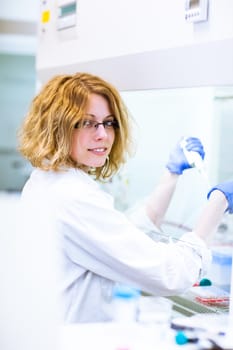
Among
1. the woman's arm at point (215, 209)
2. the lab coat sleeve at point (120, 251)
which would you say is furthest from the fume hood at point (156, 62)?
the lab coat sleeve at point (120, 251)

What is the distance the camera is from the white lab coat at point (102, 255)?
1.47 metres

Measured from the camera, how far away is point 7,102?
3803mm

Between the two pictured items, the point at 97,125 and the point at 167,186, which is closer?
the point at 97,125

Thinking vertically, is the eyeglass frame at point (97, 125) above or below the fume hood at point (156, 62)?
below

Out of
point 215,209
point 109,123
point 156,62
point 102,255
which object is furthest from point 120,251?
point 156,62

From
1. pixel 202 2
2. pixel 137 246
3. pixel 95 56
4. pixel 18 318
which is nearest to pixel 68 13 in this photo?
pixel 95 56

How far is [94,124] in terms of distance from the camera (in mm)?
1646

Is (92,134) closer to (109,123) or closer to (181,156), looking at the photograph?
(109,123)

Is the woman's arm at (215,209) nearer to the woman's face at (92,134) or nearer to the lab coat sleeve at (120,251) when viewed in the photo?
the lab coat sleeve at (120,251)

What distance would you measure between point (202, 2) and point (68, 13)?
78 centimetres

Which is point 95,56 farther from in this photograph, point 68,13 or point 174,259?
point 174,259

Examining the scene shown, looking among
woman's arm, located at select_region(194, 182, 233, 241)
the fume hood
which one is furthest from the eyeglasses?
woman's arm, located at select_region(194, 182, 233, 241)

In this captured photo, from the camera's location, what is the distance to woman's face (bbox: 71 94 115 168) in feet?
5.33

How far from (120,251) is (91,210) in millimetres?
120
